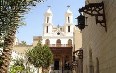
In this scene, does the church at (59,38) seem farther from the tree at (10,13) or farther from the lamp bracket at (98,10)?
the tree at (10,13)

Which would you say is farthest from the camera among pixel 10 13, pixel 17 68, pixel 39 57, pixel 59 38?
pixel 59 38

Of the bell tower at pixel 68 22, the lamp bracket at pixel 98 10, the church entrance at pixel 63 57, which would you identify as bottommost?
the church entrance at pixel 63 57

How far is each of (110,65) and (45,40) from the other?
152ft

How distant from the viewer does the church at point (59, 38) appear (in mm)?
45000

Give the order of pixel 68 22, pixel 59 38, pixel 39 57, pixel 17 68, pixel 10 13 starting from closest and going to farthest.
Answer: pixel 10 13
pixel 17 68
pixel 39 57
pixel 59 38
pixel 68 22

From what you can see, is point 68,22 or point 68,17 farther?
point 68,22

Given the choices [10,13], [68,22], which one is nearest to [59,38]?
[68,22]

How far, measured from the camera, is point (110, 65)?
6016 millimetres

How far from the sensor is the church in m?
45.0

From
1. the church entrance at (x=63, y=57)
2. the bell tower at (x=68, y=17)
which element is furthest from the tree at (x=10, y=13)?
the bell tower at (x=68, y=17)

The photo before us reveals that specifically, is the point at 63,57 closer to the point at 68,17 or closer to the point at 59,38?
the point at 59,38

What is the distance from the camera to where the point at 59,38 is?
53656 millimetres

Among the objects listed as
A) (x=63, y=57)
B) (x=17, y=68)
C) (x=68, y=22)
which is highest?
(x=68, y=22)

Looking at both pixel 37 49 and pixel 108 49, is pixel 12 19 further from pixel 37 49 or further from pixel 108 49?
pixel 37 49
